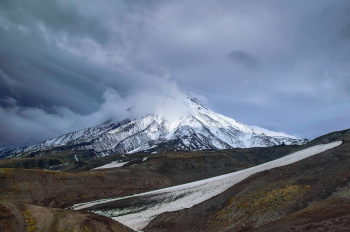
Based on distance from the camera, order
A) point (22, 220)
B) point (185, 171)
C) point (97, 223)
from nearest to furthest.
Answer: point (22, 220) < point (97, 223) < point (185, 171)

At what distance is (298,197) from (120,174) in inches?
3184

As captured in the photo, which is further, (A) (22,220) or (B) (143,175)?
(B) (143,175)

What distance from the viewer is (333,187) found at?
105 ft

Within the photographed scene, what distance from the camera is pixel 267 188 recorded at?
4172 centimetres

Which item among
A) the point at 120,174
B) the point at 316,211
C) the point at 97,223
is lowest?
the point at 316,211

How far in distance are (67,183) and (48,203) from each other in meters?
12.0

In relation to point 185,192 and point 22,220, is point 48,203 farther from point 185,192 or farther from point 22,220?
point 22,220

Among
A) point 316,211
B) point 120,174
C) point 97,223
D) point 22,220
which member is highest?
point 120,174

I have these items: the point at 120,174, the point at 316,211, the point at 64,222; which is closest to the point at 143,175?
the point at 120,174

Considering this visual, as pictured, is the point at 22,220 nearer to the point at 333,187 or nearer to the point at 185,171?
the point at 333,187

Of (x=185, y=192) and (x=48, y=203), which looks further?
(x=48, y=203)

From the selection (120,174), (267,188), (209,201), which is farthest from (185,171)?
(267,188)

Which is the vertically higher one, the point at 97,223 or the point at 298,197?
the point at 97,223

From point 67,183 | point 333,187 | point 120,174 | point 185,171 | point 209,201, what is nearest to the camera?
point 333,187
